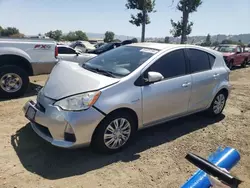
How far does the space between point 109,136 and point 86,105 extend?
58cm

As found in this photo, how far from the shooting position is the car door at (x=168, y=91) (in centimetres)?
376

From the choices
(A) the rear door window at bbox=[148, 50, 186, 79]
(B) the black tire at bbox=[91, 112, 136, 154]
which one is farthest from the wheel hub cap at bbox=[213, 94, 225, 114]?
(B) the black tire at bbox=[91, 112, 136, 154]

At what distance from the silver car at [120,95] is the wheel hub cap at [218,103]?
A: 393 mm

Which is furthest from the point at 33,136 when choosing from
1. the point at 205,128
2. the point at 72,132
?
the point at 205,128

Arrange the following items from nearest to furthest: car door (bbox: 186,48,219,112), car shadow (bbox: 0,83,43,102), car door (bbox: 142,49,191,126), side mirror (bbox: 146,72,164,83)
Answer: side mirror (bbox: 146,72,164,83), car door (bbox: 142,49,191,126), car door (bbox: 186,48,219,112), car shadow (bbox: 0,83,43,102)

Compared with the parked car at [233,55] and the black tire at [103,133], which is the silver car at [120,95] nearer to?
the black tire at [103,133]

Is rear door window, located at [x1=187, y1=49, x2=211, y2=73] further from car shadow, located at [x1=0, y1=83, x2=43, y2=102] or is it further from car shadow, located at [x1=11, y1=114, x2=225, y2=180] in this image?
car shadow, located at [x1=0, y1=83, x2=43, y2=102]

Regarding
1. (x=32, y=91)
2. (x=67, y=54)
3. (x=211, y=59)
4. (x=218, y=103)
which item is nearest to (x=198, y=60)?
(x=211, y=59)

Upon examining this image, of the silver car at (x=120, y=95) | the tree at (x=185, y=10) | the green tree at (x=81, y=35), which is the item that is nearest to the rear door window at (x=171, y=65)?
the silver car at (x=120, y=95)

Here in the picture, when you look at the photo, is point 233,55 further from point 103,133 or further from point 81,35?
point 81,35

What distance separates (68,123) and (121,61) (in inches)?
58.6

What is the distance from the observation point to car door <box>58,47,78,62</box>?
9.87m

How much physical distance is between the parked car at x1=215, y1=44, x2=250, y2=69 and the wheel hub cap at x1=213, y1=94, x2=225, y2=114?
9.76 m

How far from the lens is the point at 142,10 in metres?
27.0
